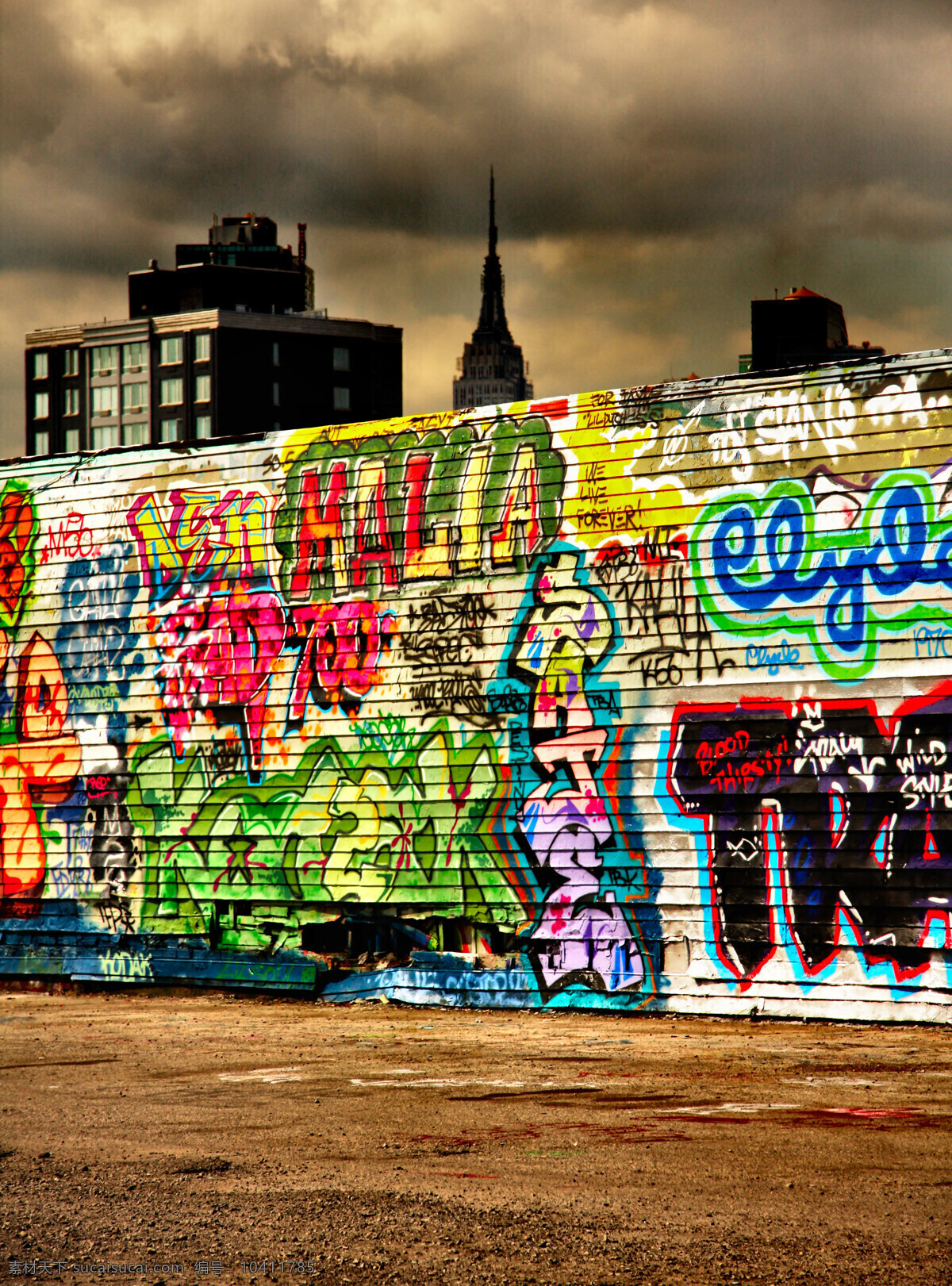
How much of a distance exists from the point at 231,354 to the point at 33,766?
66.1 meters

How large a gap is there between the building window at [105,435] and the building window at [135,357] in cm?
397

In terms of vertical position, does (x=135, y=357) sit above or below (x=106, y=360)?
below

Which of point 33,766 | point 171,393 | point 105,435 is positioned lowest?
point 33,766

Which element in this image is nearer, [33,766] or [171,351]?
[33,766]

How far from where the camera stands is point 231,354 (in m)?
75.2

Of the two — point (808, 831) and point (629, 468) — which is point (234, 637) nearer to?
point (629, 468)

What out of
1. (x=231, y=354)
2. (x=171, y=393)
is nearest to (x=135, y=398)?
(x=171, y=393)

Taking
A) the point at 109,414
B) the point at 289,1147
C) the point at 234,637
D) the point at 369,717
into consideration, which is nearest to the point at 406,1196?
the point at 289,1147

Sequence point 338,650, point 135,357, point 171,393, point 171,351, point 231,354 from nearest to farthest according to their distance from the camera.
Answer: point 338,650 < point 231,354 < point 171,351 < point 171,393 < point 135,357

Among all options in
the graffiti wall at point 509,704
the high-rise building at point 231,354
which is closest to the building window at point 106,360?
the high-rise building at point 231,354

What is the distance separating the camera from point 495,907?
1020 centimetres

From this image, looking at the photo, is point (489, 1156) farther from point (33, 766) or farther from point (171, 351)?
point (171, 351)

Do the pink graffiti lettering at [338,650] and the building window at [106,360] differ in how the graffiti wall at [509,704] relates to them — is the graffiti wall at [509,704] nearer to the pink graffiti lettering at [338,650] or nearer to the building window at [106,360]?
the pink graffiti lettering at [338,650]

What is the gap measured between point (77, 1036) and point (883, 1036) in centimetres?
576
